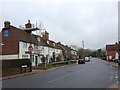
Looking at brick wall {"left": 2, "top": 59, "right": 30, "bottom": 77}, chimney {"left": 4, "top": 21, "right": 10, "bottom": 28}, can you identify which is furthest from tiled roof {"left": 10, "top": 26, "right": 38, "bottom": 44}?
brick wall {"left": 2, "top": 59, "right": 30, "bottom": 77}

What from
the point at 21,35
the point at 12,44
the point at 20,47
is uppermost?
the point at 21,35

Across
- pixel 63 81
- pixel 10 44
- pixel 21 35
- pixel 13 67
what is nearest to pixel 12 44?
pixel 10 44

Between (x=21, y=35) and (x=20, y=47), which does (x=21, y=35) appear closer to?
(x=21, y=35)

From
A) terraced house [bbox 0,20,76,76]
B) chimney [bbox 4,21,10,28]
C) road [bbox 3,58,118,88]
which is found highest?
chimney [bbox 4,21,10,28]

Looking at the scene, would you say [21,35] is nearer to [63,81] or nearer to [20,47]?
[20,47]

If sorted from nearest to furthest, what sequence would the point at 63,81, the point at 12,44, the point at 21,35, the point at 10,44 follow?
1. the point at 63,81
2. the point at 12,44
3. the point at 10,44
4. the point at 21,35

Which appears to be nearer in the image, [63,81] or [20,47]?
[63,81]

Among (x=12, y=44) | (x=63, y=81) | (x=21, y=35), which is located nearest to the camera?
(x=63, y=81)

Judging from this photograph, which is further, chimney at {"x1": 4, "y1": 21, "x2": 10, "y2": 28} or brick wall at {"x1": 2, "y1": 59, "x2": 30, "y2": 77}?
chimney at {"x1": 4, "y1": 21, "x2": 10, "y2": 28}

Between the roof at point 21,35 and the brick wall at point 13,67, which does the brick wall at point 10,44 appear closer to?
the roof at point 21,35

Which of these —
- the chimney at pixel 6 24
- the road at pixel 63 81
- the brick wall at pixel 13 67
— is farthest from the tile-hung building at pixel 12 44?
the road at pixel 63 81

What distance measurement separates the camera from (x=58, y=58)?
80.2 metres

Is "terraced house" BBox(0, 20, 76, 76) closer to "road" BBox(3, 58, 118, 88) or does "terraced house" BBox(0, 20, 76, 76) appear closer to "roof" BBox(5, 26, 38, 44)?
"roof" BBox(5, 26, 38, 44)

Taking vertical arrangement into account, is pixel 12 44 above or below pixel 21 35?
below
